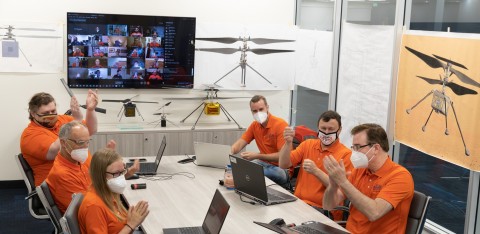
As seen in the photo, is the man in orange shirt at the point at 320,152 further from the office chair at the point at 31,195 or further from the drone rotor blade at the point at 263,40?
the drone rotor blade at the point at 263,40

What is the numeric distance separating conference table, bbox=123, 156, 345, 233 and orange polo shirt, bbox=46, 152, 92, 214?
41 centimetres

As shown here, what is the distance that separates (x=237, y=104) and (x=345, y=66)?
1849mm

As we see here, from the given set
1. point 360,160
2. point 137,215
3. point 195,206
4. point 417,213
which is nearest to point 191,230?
point 137,215

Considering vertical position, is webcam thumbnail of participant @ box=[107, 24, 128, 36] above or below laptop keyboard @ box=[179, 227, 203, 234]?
above

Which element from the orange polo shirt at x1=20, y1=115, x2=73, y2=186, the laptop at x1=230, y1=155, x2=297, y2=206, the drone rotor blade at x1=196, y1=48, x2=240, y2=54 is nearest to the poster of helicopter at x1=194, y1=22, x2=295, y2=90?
the drone rotor blade at x1=196, y1=48, x2=240, y2=54

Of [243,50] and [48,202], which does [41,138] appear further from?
[243,50]

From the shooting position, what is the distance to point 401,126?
5.79 m

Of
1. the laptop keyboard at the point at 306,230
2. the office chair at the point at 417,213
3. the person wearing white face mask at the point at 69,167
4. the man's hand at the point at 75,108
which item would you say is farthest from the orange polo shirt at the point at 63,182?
the office chair at the point at 417,213

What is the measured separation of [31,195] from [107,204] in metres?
1.52

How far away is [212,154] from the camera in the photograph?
5.40m

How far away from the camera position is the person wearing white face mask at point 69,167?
4.13 meters

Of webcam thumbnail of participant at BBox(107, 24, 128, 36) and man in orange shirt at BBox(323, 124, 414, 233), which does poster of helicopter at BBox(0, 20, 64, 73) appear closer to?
webcam thumbnail of participant at BBox(107, 24, 128, 36)

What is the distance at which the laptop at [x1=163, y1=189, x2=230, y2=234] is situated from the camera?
11.4 ft

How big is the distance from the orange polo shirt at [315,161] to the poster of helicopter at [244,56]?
2.92 metres
